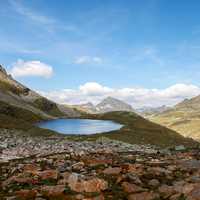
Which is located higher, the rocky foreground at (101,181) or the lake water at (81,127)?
the lake water at (81,127)

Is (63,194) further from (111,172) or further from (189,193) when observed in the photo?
(189,193)

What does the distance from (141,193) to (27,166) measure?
11.2m

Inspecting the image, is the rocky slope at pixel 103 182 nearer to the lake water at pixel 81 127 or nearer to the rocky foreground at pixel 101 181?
the rocky foreground at pixel 101 181

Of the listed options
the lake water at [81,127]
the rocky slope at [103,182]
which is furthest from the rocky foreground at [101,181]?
the lake water at [81,127]

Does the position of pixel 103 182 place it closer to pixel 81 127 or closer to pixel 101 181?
pixel 101 181

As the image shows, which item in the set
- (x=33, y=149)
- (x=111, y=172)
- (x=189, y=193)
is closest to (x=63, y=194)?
(x=111, y=172)

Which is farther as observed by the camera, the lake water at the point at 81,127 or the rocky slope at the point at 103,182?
the lake water at the point at 81,127

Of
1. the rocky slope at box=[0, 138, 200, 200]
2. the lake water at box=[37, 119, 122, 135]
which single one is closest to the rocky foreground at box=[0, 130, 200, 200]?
the rocky slope at box=[0, 138, 200, 200]

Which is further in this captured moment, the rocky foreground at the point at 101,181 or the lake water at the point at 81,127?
the lake water at the point at 81,127

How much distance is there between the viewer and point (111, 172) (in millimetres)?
22375

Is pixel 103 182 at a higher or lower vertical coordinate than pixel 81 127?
lower

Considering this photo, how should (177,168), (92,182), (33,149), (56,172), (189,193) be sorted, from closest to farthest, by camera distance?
(189,193) → (92,182) → (56,172) → (177,168) → (33,149)

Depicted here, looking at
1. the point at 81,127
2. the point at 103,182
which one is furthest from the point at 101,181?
the point at 81,127

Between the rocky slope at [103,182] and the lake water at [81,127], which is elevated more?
the lake water at [81,127]
